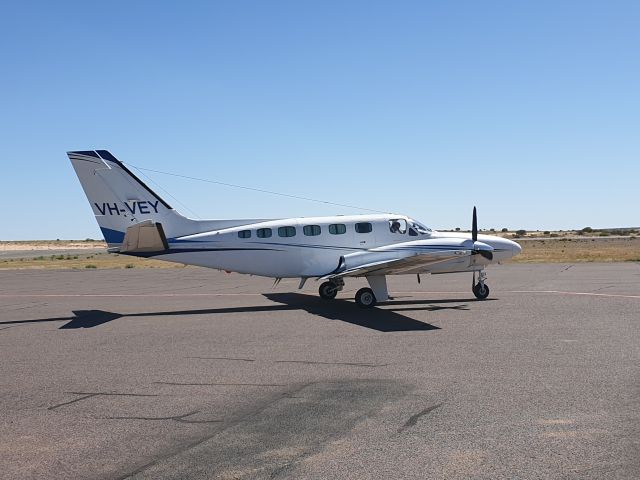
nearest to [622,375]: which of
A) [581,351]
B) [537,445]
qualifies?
[581,351]

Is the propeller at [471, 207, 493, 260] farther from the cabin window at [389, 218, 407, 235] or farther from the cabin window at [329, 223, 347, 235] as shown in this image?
the cabin window at [329, 223, 347, 235]

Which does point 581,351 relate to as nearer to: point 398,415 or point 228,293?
point 398,415

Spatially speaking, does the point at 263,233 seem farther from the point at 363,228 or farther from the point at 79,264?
the point at 79,264

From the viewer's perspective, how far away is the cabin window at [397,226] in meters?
24.2

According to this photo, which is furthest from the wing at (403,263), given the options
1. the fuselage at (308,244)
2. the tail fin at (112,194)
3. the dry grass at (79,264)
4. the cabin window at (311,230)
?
the dry grass at (79,264)

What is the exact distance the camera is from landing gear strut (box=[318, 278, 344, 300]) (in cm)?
2508

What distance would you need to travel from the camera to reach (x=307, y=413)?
887 centimetres

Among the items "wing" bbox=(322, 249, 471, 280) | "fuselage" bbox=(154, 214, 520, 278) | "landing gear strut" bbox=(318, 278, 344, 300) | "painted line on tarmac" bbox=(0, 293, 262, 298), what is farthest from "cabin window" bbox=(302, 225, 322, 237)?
"painted line on tarmac" bbox=(0, 293, 262, 298)

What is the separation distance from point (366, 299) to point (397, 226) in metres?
3.82

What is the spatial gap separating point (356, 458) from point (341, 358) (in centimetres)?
589

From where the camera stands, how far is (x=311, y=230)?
23.8m

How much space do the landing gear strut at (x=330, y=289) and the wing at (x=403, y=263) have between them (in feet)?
7.23

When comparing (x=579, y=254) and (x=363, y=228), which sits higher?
(x=363, y=228)

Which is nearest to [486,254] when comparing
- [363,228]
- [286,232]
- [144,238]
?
[363,228]
